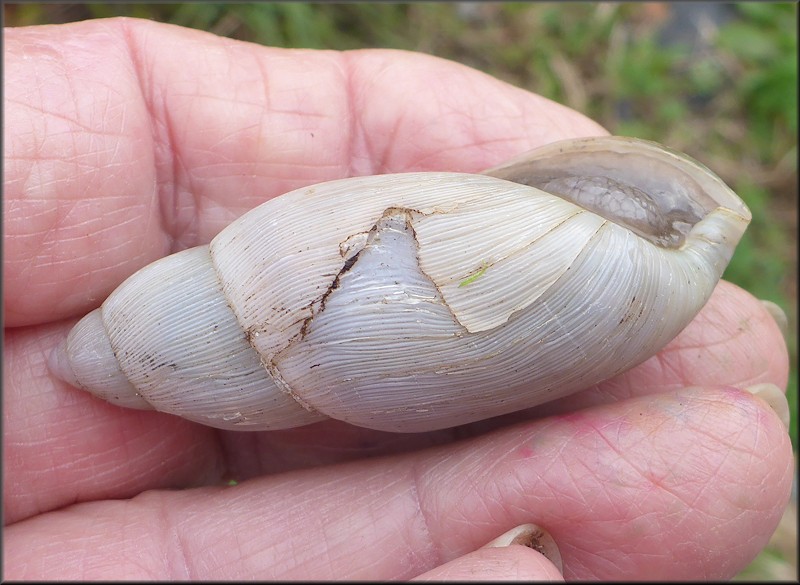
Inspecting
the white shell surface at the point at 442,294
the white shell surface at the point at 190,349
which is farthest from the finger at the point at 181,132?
the white shell surface at the point at 442,294

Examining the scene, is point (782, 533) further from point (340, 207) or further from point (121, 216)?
point (121, 216)

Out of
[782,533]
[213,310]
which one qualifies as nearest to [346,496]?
[213,310]

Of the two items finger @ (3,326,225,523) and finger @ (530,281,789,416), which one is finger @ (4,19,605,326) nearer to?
finger @ (3,326,225,523)

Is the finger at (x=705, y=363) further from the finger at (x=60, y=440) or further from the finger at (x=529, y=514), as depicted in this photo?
the finger at (x=60, y=440)

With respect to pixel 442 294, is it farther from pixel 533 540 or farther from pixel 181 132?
pixel 181 132

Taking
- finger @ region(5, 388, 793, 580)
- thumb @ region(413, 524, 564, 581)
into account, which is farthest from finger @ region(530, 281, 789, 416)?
thumb @ region(413, 524, 564, 581)

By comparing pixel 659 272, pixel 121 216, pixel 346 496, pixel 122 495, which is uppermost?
pixel 659 272
